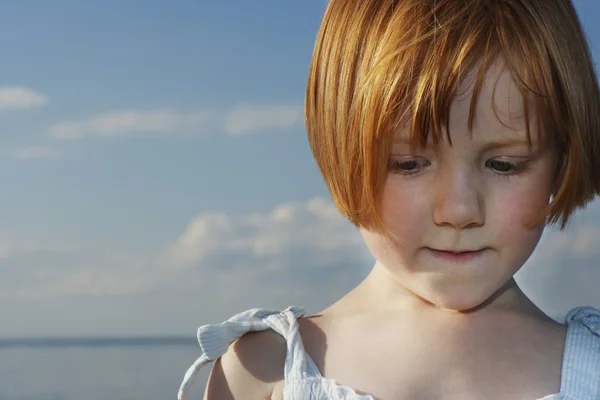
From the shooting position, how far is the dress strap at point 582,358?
1728mm

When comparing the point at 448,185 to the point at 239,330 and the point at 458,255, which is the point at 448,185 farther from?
the point at 239,330

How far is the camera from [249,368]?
1867 mm

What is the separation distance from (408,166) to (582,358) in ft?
1.43

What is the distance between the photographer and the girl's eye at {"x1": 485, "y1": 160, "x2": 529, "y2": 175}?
163 cm

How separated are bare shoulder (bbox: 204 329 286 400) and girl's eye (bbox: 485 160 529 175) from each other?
0.49 m

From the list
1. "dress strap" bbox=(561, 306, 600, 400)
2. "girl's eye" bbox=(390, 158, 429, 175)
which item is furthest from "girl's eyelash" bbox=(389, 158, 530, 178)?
"dress strap" bbox=(561, 306, 600, 400)

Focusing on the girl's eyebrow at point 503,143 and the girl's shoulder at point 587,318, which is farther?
the girl's shoulder at point 587,318

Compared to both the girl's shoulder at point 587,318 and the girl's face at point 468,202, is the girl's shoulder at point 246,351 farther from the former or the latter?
the girl's shoulder at point 587,318

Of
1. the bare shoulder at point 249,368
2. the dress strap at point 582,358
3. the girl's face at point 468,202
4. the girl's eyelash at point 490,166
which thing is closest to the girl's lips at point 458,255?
the girl's face at point 468,202

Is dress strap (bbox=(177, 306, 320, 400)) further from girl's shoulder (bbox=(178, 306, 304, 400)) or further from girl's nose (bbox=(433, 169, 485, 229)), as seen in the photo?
girl's nose (bbox=(433, 169, 485, 229))

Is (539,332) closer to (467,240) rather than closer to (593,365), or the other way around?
(593,365)

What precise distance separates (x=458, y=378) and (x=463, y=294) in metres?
0.13

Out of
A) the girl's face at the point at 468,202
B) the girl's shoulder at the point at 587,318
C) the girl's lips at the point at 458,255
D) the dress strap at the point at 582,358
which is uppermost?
the girl's face at the point at 468,202

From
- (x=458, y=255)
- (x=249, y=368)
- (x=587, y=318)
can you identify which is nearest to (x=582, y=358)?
(x=587, y=318)
